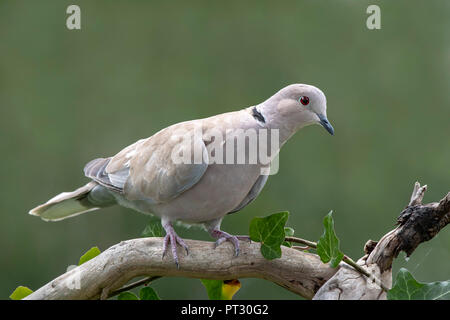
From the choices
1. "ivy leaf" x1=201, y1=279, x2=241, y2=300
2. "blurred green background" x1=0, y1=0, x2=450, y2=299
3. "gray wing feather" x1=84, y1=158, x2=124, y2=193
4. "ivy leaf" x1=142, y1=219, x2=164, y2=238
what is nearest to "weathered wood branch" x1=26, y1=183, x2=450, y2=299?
"ivy leaf" x1=201, y1=279, x2=241, y2=300

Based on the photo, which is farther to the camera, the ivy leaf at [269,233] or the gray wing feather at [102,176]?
the gray wing feather at [102,176]

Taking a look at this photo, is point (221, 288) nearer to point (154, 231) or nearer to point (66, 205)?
point (154, 231)

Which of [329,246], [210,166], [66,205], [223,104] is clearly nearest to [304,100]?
[210,166]

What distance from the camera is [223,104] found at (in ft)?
14.3

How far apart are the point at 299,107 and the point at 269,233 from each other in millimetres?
397

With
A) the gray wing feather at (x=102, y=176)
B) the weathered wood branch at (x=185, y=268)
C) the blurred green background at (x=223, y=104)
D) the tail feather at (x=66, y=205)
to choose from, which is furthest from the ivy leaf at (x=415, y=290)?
the blurred green background at (x=223, y=104)

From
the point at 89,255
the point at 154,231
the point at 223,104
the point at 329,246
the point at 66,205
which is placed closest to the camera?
the point at 329,246

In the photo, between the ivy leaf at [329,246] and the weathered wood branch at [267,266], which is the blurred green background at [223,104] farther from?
the ivy leaf at [329,246]

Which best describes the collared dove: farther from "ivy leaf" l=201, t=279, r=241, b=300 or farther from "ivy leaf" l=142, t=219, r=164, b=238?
"ivy leaf" l=201, t=279, r=241, b=300

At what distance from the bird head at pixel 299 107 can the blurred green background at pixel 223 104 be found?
7.94 ft

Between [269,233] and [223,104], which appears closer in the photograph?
[269,233]

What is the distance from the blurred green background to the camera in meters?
4.23

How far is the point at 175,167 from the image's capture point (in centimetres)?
171

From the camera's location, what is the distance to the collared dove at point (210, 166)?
5.50 feet
